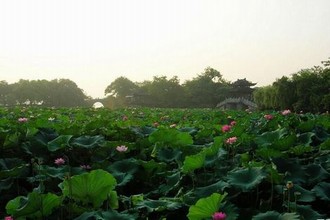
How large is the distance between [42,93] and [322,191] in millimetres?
75779

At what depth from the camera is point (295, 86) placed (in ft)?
78.3

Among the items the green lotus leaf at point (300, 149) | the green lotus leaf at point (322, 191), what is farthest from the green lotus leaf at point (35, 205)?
the green lotus leaf at point (300, 149)

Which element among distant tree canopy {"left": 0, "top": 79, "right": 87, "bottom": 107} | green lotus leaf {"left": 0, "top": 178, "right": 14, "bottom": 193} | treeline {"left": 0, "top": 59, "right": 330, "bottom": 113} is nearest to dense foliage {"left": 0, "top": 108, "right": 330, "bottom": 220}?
green lotus leaf {"left": 0, "top": 178, "right": 14, "bottom": 193}

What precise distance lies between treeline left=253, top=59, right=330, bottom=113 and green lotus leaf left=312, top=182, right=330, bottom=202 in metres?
20.0

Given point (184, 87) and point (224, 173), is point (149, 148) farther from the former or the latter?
point (184, 87)

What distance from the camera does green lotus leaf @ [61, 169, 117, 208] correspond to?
1.88m

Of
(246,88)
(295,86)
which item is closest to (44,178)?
(295,86)

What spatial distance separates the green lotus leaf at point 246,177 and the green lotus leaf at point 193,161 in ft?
0.60

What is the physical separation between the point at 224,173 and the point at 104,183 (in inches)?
33.1

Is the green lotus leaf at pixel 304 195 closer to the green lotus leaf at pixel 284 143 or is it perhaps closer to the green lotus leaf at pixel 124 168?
the green lotus leaf at pixel 284 143

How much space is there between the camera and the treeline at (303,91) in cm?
2209

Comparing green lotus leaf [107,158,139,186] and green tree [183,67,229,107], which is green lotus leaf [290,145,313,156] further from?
green tree [183,67,229,107]

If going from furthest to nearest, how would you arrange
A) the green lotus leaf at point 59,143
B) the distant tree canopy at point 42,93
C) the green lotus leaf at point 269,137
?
the distant tree canopy at point 42,93 < the green lotus leaf at point 59,143 < the green lotus leaf at point 269,137

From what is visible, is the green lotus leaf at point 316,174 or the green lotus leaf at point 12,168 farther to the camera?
the green lotus leaf at point 12,168
